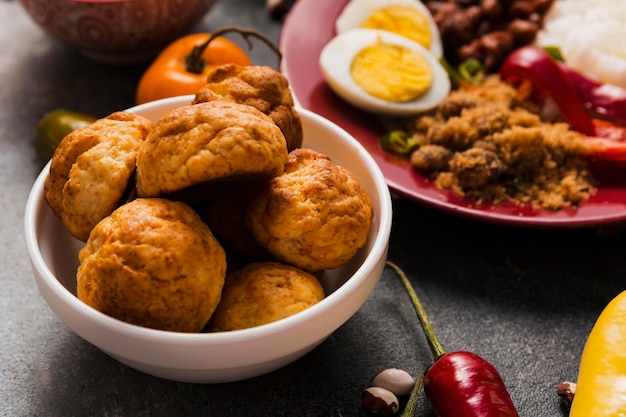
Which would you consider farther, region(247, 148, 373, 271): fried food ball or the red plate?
the red plate

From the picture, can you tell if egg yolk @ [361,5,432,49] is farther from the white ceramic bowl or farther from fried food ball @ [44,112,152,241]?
fried food ball @ [44,112,152,241]

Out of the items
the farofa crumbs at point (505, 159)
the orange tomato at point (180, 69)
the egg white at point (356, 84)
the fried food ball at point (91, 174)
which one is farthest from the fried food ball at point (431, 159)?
the fried food ball at point (91, 174)

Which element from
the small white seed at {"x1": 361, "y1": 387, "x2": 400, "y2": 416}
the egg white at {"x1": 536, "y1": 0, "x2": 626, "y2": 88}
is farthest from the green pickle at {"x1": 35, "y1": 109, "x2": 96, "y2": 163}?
the egg white at {"x1": 536, "y1": 0, "x2": 626, "y2": 88}

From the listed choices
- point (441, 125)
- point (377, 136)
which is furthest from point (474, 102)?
point (377, 136)

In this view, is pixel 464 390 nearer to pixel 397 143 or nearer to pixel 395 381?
pixel 395 381

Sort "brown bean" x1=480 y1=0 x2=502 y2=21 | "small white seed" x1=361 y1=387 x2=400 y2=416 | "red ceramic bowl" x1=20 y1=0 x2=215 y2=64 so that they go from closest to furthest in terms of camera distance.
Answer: "small white seed" x1=361 y1=387 x2=400 y2=416
"red ceramic bowl" x1=20 y1=0 x2=215 y2=64
"brown bean" x1=480 y1=0 x2=502 y2=21

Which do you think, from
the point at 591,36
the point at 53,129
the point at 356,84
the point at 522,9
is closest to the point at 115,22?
the point at 53,129

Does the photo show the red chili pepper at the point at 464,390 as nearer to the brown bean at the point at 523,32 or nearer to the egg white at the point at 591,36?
the egg white at the point at 591,36

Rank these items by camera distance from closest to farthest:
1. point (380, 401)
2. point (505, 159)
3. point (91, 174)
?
point (91, 174), point (380, 401), point (505, 159)
